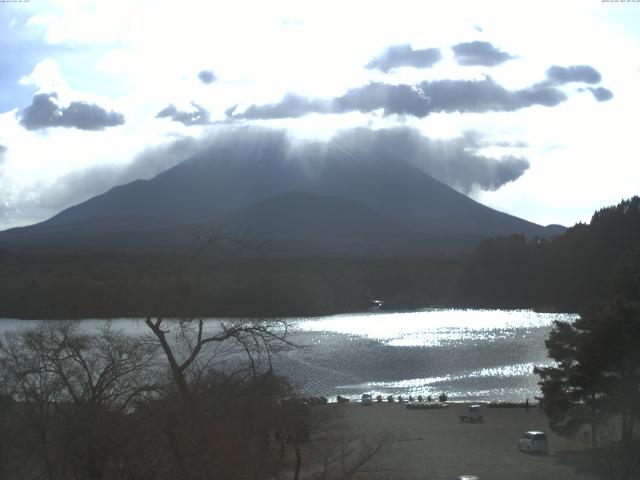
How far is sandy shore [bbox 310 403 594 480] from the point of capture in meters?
15.9

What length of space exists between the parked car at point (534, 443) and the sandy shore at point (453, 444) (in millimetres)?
183

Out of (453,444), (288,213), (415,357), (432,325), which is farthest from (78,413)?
(288,213)

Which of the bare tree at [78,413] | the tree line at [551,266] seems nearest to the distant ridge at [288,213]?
the tree line at [551,266]

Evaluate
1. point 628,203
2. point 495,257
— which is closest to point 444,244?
point 495,257

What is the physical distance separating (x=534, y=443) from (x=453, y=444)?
2278 millimetres

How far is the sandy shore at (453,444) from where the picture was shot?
52.1 ft

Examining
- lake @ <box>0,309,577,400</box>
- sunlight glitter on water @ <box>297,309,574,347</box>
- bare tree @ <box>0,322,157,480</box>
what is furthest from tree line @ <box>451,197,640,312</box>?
bare tree @ <box>0,322,157,480</box>

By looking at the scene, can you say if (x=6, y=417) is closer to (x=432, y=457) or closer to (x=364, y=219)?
(x=432, y=457)

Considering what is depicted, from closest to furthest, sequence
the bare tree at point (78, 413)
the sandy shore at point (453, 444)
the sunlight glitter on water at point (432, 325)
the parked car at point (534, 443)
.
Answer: the bare tree at point (78, 413) → the sandy shore at point (453, 444) → the parked car at point (534, 443) → the sunlight glitter on water at point (432, 325)

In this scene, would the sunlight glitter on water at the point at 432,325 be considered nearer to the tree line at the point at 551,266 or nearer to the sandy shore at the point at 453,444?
the tree line at the point at 551,266

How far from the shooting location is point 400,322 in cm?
6366

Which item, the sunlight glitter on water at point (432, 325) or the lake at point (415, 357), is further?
the sunlight glitter on water at point (432, 325)

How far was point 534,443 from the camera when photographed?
17938 millimetres

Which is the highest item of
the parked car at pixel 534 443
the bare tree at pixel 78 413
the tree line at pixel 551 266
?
the tree line at pixel 551 266
